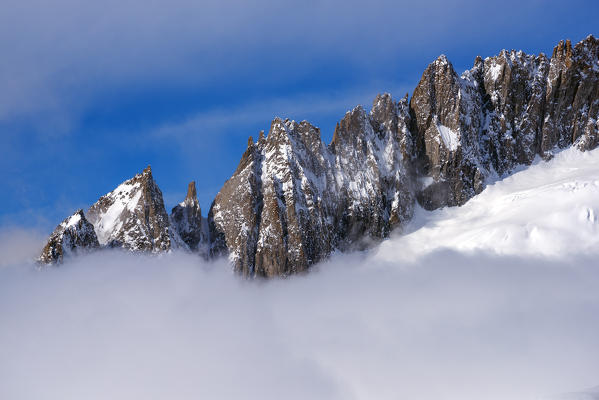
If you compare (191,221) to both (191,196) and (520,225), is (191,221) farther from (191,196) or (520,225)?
(520,225)

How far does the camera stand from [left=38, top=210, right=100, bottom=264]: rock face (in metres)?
140

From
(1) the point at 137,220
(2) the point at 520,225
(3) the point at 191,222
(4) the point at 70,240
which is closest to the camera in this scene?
(4) the point at 70,240

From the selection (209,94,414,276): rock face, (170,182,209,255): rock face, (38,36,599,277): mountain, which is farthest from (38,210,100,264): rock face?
(209,94,414,276): rock face

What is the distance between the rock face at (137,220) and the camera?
155 m

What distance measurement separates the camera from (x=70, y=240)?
14300 cm

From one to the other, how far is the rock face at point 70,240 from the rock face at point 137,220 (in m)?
8.17

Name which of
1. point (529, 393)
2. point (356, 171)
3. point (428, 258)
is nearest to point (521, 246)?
point (428, 258)

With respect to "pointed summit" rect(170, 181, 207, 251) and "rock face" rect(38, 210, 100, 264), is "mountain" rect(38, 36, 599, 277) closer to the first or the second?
"pointed summit" rect(170, 181, 207, 251)

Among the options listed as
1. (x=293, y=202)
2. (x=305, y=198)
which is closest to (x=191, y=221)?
(x=293, y=202)

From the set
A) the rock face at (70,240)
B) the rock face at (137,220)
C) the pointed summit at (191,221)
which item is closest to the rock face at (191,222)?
the pointed summit at (191,221)

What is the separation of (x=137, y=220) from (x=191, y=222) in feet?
70.1

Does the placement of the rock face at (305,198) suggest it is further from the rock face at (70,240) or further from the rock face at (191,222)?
the rock face at (70,240)

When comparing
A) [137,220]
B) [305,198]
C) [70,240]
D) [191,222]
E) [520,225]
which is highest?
[305,198]

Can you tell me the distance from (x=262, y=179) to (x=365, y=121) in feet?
162
